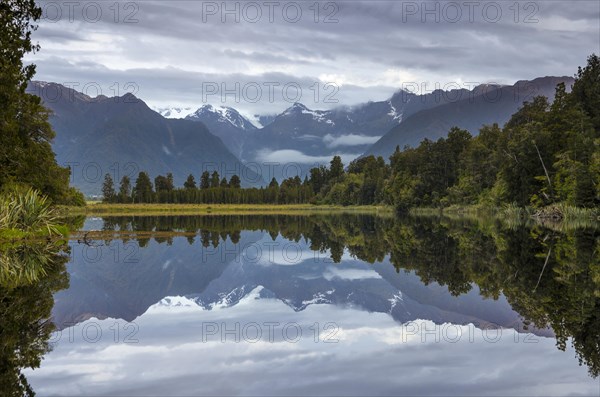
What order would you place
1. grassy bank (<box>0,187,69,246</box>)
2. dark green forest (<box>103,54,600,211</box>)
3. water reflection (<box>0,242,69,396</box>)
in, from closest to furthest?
water reflection (<box>0,242,69,396</box>) < grassy bank (<box>0,187,69,246</box>) < dark green forest (<box>103,54,600,211</box>)

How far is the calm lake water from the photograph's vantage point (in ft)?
35.3

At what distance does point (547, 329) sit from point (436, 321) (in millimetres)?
2710

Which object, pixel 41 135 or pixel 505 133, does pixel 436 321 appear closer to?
pixel 41 135

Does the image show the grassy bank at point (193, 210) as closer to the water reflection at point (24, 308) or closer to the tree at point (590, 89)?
the tree at point (590, 89)

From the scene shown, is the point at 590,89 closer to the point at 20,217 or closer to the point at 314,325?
the point at 20,217

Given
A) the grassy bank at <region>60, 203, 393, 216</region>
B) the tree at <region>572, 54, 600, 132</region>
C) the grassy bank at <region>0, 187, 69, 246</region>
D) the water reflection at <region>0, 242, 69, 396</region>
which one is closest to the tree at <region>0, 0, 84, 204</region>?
the grassy bank at <region>0, 187, 69, 246</region>

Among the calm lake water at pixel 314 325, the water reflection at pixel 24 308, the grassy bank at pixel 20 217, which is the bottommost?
the calm lake water at pixel 314 325

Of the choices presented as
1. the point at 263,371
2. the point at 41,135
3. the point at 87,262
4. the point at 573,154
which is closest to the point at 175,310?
the point at 263,371

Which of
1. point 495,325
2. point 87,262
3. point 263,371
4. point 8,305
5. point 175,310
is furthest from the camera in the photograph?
point 87,262

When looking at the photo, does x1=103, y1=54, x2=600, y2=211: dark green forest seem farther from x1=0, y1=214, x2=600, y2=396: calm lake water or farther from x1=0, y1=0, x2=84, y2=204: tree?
x1=0, y1=0, x2=84, y2=204: tree

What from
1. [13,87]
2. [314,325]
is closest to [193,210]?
[13,87]

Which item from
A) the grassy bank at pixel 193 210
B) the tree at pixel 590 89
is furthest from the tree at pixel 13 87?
→ the grassy bank at pixel 193 210

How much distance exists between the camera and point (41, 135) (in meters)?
62.0

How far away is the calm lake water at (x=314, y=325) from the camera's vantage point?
424 inches
